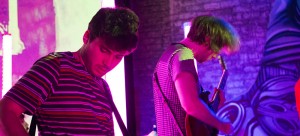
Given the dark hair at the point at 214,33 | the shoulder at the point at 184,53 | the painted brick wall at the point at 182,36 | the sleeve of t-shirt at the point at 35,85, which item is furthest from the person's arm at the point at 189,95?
the painted brick wall at the point at 182,36

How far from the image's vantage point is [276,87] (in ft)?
15.3

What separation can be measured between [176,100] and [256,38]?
110 inches

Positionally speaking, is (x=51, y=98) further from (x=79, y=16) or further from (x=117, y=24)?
(x=79, y=16)

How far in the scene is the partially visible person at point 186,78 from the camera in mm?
2242

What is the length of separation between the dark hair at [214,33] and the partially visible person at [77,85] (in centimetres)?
107

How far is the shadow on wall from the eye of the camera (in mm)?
4602

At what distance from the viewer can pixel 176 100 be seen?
7.63ft

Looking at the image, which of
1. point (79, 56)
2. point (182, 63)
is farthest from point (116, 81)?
point (79, 56)

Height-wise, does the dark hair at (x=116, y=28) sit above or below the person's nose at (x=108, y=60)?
above

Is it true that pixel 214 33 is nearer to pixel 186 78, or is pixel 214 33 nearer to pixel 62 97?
pixel 186 78

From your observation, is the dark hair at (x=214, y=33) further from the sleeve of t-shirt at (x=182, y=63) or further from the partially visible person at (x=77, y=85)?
the partially visible person at (x=77, y=85)

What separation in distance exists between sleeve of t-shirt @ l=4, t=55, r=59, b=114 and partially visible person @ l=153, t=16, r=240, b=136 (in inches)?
38.7

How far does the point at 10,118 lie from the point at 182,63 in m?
1.23

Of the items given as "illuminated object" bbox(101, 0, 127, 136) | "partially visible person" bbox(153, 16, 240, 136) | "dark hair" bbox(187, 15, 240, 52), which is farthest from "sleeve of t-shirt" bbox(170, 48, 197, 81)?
"illuminated object" bbox(101, 0, 127, 136)
